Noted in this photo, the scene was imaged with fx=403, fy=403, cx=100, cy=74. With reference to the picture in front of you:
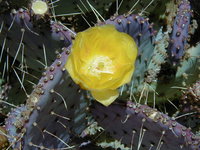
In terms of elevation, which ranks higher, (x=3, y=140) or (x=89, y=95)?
(x=89, y=95)

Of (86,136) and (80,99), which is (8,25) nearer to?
(80,99)

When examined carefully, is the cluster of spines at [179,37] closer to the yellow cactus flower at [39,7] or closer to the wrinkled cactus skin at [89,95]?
the wrinkled cactus skin at [89,95]

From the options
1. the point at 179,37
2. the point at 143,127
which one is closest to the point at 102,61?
the point at 143,127

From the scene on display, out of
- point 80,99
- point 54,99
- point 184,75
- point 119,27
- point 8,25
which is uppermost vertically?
point 8,25

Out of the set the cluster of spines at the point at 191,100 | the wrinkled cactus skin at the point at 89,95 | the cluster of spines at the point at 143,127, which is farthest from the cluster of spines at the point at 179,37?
the cluster of spines at the point at 143,127

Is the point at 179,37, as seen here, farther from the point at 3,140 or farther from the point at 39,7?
the point at 3,140

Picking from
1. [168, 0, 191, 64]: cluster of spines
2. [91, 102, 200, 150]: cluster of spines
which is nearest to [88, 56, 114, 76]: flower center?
[91, 102, 200, 150]: cluster of spines

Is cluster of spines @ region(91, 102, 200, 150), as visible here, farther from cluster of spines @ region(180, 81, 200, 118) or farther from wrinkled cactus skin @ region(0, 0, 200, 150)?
cluster of spines @ region(180, 81, 200, 118)

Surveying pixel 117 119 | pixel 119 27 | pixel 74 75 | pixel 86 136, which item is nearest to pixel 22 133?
pixel 74 75

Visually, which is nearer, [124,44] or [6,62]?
[124,44]
